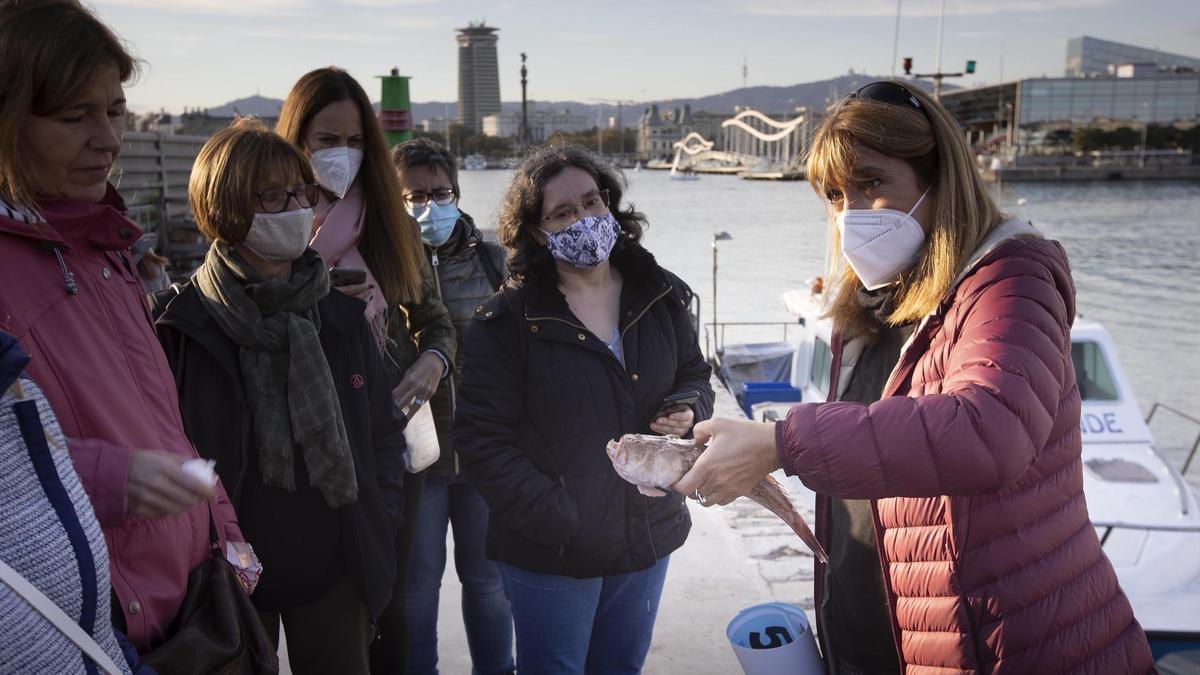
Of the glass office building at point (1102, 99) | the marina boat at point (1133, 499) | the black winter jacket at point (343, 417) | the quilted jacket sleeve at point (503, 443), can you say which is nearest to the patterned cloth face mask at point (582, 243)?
the quilted jacket sleeve at point (503, 443)

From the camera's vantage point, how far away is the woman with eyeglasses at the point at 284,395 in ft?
7.51

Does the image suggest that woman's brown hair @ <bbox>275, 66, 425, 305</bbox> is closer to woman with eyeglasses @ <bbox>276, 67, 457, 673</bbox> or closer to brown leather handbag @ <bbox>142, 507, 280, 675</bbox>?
woman with eyeglasses @ <bbox>276, 67, 457, 673</bbox>

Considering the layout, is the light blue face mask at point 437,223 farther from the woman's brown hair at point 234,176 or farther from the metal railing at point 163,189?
the metal railing at point 163,189

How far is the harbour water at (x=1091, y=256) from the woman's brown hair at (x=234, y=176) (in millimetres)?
819

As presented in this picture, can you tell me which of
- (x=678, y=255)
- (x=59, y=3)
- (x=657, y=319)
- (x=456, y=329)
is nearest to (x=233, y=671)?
(x=59, y=3)

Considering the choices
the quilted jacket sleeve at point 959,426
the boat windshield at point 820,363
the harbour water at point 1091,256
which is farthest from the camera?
the harbour water at point 1091,256

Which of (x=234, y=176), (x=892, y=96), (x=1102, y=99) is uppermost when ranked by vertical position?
(x=1102, y=99)

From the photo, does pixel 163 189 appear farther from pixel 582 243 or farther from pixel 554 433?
pixel 554 433

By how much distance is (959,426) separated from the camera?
4.34 ft

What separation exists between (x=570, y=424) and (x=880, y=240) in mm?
1103

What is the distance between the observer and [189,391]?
227cm

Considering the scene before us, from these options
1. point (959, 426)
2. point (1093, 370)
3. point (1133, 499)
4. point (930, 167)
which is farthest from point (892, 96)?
point (1093, 370)

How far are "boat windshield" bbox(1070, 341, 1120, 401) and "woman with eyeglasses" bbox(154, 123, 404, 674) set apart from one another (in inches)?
301

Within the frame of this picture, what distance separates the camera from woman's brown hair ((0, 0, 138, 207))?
152 cm
